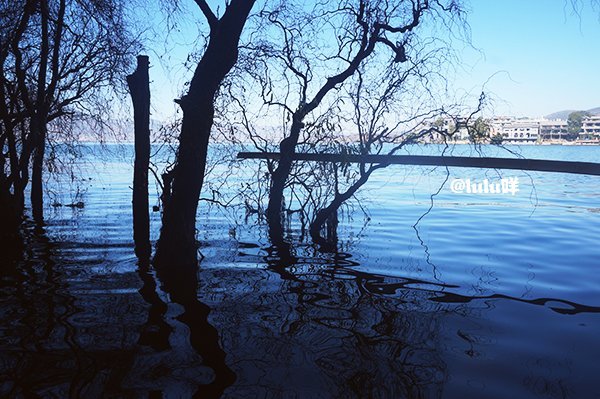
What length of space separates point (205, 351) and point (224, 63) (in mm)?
3982

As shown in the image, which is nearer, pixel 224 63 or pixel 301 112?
pixel 224 63

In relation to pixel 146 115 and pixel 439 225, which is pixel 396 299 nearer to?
pixel 146 115

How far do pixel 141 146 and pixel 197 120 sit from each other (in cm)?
231

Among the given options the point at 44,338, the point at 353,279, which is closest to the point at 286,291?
the point at 353,279

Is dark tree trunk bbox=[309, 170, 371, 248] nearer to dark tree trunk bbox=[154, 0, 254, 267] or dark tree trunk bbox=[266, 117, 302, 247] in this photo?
dark tree trunk bbox=[266, 117, 302, 247]

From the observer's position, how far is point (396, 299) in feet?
20.2

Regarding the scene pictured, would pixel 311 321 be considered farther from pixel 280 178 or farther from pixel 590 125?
pixel 590 125

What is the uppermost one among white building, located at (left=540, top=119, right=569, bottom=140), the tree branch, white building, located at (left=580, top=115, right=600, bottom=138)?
white building, located at (left=580, top=115, right=600, bottom=138)

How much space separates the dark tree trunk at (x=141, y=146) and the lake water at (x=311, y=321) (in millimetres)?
461

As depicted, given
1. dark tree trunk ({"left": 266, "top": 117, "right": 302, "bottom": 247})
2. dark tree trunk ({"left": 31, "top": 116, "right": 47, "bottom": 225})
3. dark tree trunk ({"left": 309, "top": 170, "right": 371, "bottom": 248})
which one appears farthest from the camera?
dark tree trunk ({"left": 31, "top": 116, "right": 47, "bottom": 225})

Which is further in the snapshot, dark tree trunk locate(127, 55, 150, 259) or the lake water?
dark tree trunk locate(127, 55, 150, 259)

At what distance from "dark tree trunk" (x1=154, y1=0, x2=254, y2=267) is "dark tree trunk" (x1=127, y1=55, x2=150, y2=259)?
1.40m

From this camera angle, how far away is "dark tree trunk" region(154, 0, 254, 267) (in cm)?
692

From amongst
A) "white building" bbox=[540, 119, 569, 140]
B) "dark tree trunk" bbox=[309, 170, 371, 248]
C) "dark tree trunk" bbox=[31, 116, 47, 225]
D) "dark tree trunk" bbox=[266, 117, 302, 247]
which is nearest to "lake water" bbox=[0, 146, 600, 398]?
"dark tree trunk" bbox=[309, 170, 371, 248]
